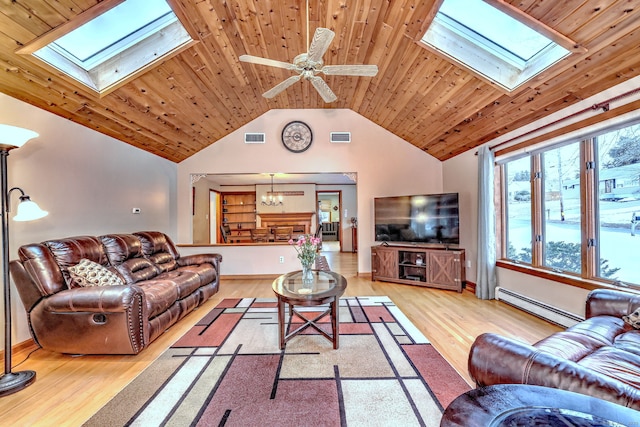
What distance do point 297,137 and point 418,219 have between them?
2796 millimetres

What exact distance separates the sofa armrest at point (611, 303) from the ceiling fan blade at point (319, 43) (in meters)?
2.82

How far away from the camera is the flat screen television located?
4.56 metres

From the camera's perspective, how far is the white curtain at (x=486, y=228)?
3.90m

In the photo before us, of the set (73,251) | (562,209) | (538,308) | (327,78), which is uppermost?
(327,78)

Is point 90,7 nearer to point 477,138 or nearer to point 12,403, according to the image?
point 12,403

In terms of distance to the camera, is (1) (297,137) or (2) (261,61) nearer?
(2) (261,61)

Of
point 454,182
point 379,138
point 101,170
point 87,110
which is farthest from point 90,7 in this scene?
point 454,182

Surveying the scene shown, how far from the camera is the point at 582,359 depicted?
59.2 inches

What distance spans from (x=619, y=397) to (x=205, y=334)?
3018 mm

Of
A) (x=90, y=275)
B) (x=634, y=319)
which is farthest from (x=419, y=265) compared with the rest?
(x=90, y=275)

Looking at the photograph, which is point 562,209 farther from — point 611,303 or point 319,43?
point 319,43

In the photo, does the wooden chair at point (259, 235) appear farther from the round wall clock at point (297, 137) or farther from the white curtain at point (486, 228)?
the white curtain at point (486, 228)

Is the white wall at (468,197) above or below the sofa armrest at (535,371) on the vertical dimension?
above

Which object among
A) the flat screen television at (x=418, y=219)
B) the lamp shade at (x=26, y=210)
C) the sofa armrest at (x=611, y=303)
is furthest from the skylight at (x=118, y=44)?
the sofa armrest at (x=611, y=303)
